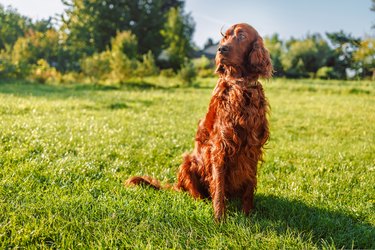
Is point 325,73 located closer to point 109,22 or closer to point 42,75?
point 109,22

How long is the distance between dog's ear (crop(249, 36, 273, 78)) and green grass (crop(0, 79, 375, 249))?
1.28 metres

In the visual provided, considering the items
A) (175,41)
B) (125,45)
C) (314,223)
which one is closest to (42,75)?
(125,45)

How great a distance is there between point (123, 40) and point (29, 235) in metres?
20.3

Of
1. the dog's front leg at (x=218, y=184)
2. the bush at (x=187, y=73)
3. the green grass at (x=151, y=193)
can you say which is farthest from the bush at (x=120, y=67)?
the dog's front leg at (x=218, y=184)

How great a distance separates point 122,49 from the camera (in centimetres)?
2164

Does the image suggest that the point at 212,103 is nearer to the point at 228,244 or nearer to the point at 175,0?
the point at 228,244

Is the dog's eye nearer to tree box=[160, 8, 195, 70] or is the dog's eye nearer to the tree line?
the tree line

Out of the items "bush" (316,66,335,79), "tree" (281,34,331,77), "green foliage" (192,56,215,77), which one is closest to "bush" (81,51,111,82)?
"green foliage" (192,56,215,77)

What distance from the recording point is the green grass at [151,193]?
104 inches

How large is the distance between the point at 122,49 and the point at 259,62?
1959 centimetres

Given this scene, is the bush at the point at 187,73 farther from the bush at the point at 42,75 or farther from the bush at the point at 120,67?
the bush at the point at 42,75

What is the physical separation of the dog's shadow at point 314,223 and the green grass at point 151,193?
1 centimetres

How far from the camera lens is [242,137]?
3.07 metres

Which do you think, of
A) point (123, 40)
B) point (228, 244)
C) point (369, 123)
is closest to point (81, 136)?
point (228, 244)
